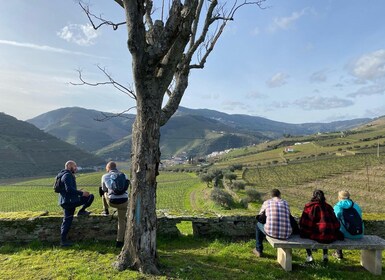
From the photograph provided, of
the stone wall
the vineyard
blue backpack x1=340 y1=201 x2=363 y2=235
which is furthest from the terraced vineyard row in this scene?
blue backpack x1=340 y1=201 x2=363 y2=235

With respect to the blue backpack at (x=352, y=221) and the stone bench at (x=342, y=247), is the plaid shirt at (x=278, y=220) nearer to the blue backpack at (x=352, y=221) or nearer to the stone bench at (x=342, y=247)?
the stone bench at (x=342, y=247)

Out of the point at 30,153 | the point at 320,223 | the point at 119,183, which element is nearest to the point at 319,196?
the point at 320,223

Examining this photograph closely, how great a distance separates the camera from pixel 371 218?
9.23 m

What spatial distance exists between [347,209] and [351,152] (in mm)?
80494

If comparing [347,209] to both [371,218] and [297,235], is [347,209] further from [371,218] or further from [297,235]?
[371,218]

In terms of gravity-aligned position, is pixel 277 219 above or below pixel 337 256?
above

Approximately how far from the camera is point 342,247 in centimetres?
673

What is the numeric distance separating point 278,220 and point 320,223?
2.86 ft

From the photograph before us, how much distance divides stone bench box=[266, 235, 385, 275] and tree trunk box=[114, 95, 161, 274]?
2597 mm

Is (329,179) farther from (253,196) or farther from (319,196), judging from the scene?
(319,196)

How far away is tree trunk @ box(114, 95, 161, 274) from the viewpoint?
6172 mm

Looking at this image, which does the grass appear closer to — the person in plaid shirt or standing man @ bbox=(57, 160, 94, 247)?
standing man @ bbox=(57, 160, 94, 247)

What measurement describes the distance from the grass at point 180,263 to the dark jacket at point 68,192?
110 centimetres

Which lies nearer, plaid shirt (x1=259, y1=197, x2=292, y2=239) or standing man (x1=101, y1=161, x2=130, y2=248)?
→ plaid shirt (x1=259, y1=197, x2=292, y2=239)
